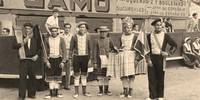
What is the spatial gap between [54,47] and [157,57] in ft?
7.58

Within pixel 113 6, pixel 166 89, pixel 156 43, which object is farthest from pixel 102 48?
pixel 113 6

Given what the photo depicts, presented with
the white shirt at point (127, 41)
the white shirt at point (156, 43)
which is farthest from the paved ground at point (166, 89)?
the white shirt at point (156, 43)

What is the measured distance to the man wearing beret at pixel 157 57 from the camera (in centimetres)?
1079

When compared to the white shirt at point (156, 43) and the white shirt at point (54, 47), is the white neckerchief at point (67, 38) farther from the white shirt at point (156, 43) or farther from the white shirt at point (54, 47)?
the white shirt at point (156, 43)

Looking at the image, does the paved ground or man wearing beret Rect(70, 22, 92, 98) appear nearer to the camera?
man wearing beret Rect(70, 22, 92, 98)

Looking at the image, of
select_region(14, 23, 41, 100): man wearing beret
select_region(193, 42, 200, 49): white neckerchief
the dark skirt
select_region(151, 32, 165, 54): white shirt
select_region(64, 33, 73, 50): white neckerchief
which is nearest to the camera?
select_region(151, 32, 165, 54): white shirt

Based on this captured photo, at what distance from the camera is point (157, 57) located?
1082cm

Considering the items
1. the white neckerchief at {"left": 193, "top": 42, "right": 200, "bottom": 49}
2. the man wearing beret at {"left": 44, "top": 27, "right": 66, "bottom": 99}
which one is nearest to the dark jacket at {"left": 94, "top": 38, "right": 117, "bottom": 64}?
the man wearing beret at {"left": 44, "top": 27, "right": 66, "bottom": 99}

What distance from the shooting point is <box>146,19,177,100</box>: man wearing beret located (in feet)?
35.4

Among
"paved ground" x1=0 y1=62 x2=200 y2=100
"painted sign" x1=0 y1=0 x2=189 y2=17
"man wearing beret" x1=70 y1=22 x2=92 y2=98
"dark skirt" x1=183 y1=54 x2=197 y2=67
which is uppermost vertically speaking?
"painted sign" x1=0 y1=0 x2=189 y2=17

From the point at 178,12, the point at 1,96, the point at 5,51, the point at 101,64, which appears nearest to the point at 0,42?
the point at 5,51

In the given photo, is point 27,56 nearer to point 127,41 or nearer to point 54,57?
point 54,57

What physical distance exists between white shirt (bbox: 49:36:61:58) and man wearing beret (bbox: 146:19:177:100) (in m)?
2.03

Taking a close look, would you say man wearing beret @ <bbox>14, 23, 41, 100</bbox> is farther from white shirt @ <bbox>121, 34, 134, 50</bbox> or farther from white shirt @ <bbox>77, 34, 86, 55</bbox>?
white shirt @ <bbox>121, 34, 134, 50</bbox>
